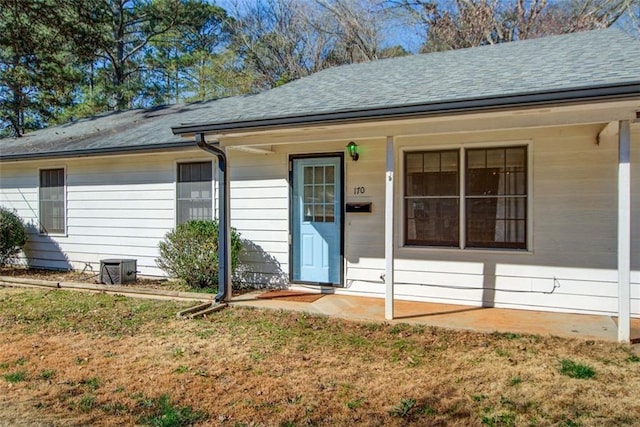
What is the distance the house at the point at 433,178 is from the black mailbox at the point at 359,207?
0.02 metres

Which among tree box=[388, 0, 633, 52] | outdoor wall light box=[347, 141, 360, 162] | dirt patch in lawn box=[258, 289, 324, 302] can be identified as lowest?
dirt patch in lawn box=[258, 289, 324, 302]

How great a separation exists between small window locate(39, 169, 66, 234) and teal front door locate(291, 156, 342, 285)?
5329mm

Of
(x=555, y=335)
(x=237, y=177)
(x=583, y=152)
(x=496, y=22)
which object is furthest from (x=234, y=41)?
(x=555, y=335)

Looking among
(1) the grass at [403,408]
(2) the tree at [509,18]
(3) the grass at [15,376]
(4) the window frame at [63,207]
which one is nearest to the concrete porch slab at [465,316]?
(1) the grass at [403,408]

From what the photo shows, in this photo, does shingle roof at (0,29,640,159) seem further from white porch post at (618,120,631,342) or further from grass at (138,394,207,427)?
grass at (138,394,207,427)

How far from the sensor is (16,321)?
5582 mm

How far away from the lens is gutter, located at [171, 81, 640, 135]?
157 inches

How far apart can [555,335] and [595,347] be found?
1.32 feet

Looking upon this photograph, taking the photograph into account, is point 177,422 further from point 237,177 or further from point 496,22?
point 496,22

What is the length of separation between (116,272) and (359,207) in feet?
14.1

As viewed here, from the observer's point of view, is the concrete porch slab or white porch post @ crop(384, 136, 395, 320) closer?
the concrete porch slab

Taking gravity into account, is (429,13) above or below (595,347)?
above

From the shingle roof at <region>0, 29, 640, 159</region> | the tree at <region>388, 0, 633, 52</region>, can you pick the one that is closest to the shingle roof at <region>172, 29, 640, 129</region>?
the shingle roof at <region>0, 29, 640, 159</region>

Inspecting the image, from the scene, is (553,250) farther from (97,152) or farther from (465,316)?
(97,152)
